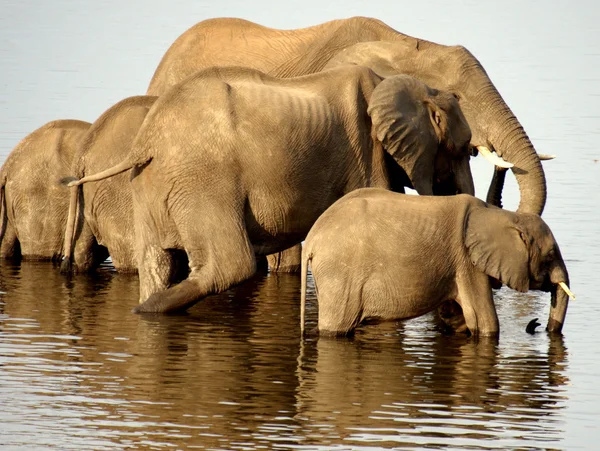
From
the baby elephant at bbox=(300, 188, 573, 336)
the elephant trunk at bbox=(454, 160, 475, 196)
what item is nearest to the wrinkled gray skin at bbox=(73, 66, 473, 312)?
the elephant trunk at bbox=(454, 160, 475, 196)

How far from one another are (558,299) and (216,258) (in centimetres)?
254

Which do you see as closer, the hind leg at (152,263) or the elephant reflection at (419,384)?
the elephant reflection at (419,384)

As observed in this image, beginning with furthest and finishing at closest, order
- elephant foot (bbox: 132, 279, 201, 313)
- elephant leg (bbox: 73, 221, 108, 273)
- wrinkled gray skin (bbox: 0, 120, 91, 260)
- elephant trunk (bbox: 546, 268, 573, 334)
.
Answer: wrinkled gray skin (bbox: 0, 120, 91, 260) → elephant leg (bbox: 73, 221, 108, 273) → elephant foot (bbox: 132, 279, 201, 313) → elephant trunk (bbox: 546, 268, 573, 334)

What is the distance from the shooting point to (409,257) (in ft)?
44.0

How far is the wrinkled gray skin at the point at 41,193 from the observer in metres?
17.7

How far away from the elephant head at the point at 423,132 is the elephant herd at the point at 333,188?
1cm

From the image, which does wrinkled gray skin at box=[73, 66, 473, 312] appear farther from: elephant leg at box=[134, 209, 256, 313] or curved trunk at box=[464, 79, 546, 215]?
curved trunk at box=[464, 79, 546, 215]

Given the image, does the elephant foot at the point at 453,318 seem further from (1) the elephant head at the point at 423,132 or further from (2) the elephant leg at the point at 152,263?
(2) the elephant leg at the point at 152,263

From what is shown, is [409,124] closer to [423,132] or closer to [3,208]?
[423,132]

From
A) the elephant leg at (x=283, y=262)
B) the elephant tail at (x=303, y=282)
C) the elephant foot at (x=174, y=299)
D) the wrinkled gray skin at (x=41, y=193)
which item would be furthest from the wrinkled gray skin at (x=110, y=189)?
the elephant tail at (x=303, y=282)

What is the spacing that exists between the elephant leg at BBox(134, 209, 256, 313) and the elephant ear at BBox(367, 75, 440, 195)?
4.40 feet

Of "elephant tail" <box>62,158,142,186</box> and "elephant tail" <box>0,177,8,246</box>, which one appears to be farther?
"elephant tail" <box>0,177,8,246</box>

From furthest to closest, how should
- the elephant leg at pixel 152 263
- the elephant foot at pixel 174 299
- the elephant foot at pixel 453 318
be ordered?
the elephant leg at pixel 152 263 < the elephant foot at pixel 174 299 < the elephant foot at pixel 453 318

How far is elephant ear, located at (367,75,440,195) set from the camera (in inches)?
578
